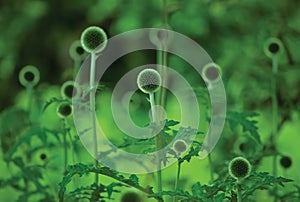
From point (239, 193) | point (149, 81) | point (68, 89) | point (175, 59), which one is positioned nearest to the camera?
point (239, 193)

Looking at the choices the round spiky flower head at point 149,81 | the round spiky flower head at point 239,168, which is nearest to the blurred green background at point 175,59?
the round spiky flower head at point 149,81

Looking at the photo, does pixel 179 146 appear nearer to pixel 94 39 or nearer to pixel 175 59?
pixel 94 39

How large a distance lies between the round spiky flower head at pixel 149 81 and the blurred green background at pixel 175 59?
0.58ft

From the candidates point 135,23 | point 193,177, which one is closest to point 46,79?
point 135,23

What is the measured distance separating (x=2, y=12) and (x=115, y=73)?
38.4 inches

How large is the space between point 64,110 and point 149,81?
1.01ft

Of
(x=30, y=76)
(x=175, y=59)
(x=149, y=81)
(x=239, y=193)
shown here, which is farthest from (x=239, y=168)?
(x=175, y=59)

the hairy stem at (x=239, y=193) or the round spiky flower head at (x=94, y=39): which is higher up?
the round spiky flower head at (x=94, y=39)

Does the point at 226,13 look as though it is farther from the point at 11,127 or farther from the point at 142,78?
the point at 142,78

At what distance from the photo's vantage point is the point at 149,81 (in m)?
1.22

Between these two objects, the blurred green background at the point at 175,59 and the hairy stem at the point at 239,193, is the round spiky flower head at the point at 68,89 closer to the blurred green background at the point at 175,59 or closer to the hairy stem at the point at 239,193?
the blurred green background at the point at 175,59

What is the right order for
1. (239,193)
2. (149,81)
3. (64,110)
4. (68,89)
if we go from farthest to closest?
(68,89)
(64,110)
(149,81)
(239,193)

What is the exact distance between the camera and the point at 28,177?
148cm

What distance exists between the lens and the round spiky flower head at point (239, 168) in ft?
3.80
